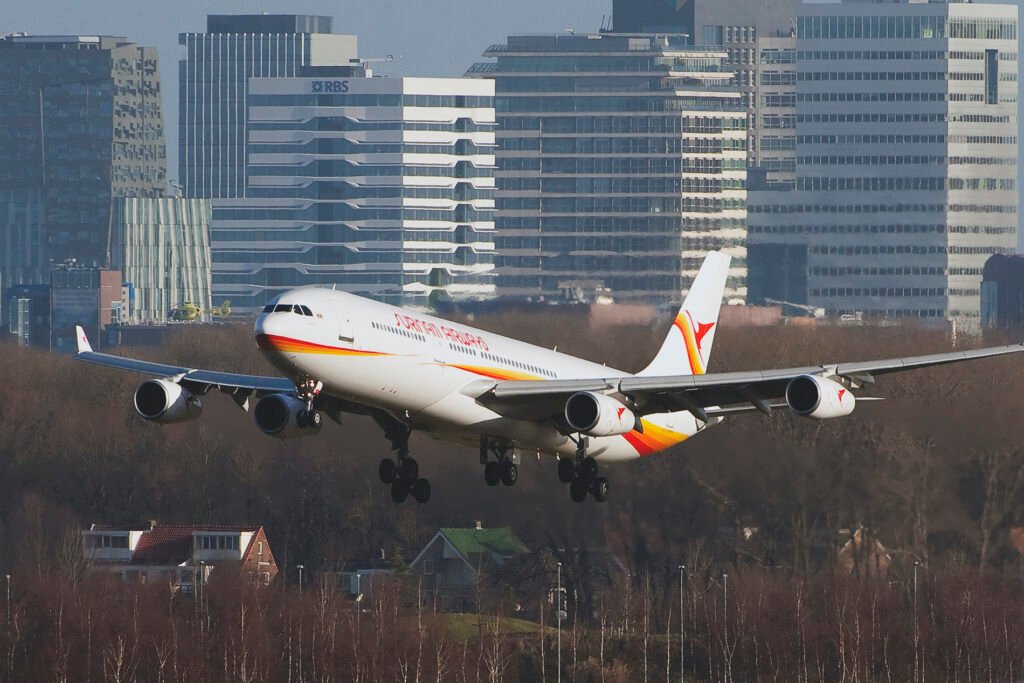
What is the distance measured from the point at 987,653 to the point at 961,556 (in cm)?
436

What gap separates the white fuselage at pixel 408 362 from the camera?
6606 cm

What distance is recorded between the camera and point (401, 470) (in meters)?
75.1

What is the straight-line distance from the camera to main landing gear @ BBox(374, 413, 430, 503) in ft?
244

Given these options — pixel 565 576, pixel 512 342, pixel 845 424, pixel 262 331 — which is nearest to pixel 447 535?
pixel 565 576

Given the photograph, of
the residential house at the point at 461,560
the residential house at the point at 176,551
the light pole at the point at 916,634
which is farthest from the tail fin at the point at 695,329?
the residential house at the point at 176,551

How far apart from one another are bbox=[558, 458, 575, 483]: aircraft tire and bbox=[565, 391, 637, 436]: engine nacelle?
417 cm

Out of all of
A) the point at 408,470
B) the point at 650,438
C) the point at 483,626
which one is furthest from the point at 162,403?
the point at 483,626

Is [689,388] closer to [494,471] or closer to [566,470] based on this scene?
[566,470]

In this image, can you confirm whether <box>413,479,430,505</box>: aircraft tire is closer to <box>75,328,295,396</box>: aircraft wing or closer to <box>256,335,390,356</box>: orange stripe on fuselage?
<box>75,328,295,396</box>: aircraft wing

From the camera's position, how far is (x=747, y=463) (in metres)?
107

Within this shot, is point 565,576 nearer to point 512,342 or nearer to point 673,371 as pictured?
point 673,371

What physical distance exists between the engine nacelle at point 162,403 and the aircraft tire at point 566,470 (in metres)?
11.3

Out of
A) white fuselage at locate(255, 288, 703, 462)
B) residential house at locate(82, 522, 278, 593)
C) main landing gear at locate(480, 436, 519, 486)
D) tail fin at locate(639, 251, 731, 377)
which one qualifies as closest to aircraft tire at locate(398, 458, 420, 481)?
white fuselage at locate(255, 288, 703, 462)

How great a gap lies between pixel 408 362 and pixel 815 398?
37.5 feet
